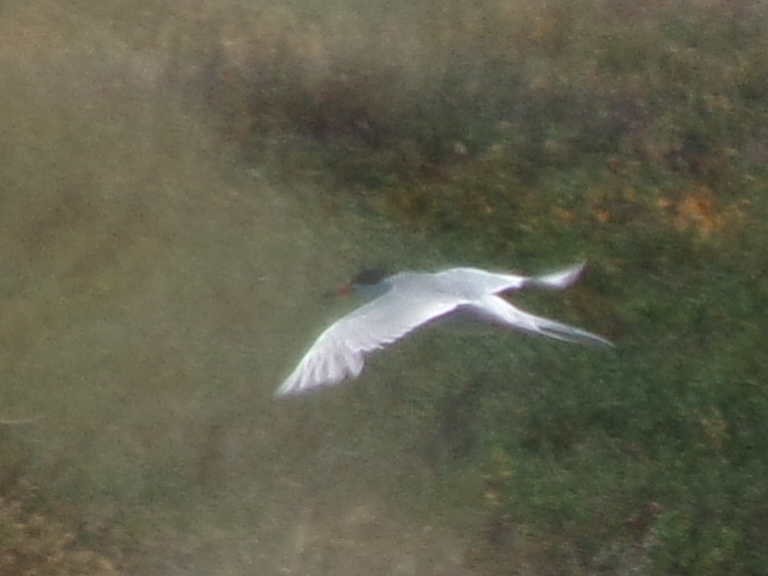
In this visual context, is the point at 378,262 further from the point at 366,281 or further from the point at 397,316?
the point at 397,316

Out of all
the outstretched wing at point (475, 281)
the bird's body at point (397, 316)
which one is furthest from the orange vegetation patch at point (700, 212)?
the outstretched wing at point (475, 281)

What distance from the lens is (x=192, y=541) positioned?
7.25 meters

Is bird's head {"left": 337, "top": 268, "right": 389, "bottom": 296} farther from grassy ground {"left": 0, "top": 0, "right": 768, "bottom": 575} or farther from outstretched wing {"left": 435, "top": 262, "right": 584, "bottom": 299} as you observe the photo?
grassy ground {"left": 0, "top": 0, "right": 768, "bottom": 575}

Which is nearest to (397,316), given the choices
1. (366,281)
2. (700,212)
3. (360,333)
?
(360,333)

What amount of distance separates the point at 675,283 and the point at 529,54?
4.90 feet

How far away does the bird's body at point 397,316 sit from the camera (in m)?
6.80

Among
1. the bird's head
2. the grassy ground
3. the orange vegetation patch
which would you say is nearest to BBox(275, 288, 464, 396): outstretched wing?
the bird's head

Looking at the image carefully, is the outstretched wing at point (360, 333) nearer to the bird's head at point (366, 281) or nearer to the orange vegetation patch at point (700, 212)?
the bird's head at point (366, 281)

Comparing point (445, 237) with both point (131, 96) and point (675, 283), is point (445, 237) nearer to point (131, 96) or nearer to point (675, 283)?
point (675, 283)

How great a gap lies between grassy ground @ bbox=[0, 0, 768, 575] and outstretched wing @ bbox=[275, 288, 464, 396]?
639 millimetres

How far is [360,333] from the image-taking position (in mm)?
6883

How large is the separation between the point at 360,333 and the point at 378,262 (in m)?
1.52

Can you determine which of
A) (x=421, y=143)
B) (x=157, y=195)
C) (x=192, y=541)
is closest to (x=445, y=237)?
(x=421, y=143)

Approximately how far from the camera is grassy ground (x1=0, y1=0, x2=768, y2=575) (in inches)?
292
